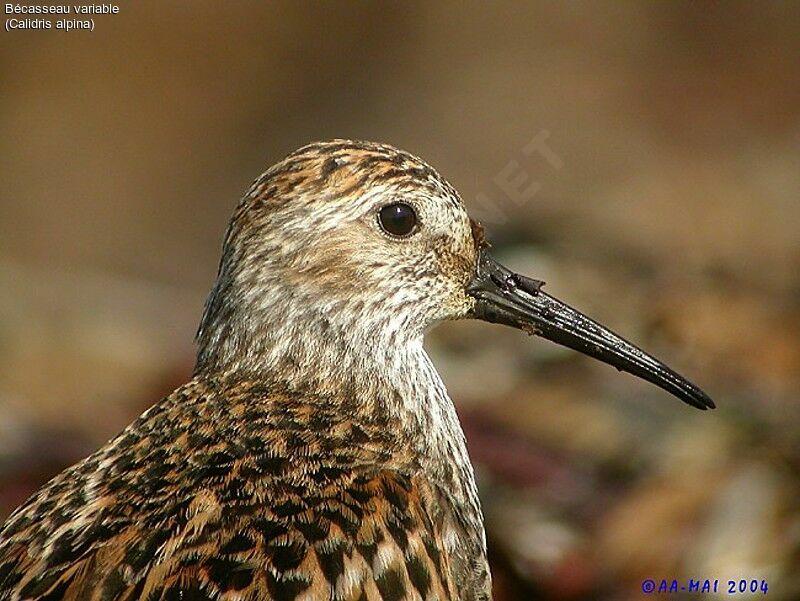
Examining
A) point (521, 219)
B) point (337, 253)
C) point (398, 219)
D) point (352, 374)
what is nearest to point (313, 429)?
point (352, 374)

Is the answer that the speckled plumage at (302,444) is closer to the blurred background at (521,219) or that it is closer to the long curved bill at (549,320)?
the long curved bill at (549,320)

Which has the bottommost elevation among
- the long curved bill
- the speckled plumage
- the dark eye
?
the speckled plumage

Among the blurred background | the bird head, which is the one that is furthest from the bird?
the blurred background

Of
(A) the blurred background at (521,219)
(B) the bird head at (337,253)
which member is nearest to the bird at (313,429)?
(B) the bird head at (337,253)

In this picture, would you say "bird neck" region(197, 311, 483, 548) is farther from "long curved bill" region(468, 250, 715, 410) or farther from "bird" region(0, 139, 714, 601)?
"long curved bill" region(468, 250, 715, 410)

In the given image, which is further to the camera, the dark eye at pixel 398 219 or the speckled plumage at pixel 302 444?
the dark eye at pixel 398 219

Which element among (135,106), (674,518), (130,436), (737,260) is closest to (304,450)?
(130,436)

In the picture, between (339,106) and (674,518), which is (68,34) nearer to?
(339,106)
